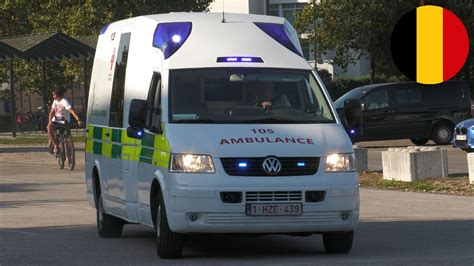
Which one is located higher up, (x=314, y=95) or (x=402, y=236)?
(x=314, y=95)

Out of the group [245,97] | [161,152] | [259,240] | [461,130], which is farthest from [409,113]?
[161,152]

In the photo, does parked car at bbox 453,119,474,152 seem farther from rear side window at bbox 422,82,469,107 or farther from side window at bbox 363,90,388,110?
rear side window at bbox 422,82,469,107

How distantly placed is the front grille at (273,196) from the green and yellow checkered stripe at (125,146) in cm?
82

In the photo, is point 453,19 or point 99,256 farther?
point 453,19

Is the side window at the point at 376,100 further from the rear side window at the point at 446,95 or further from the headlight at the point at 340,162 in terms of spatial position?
the headlight at the point at 340,162

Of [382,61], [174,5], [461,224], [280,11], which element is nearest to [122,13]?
[174,5]

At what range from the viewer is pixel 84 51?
47000 mm

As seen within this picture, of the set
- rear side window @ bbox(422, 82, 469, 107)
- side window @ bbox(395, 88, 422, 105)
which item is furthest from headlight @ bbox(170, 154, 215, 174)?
rear side window @ bbox(422, 82, 469, 107)

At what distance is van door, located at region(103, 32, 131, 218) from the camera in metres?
13.9

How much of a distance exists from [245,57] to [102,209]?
3061 millimetres

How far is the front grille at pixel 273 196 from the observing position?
11.9m

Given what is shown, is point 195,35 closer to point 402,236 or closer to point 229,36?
point 229,36

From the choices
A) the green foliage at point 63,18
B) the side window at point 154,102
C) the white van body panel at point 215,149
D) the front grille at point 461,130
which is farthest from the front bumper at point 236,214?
the green foliage at point 63,18

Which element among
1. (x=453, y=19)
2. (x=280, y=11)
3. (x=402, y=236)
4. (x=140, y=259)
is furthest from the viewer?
(x=280, y=11)
